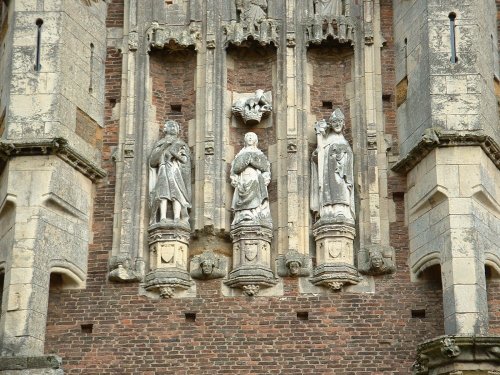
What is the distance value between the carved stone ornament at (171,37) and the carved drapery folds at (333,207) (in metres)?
2.55

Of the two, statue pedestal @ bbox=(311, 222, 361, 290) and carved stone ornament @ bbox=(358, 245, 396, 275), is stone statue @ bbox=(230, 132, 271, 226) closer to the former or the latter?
statue pedestal @ bbox=(311, 222, 361, 290)

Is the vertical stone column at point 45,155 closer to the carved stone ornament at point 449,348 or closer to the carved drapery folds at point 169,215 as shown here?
the carved drapery folds at point 169,215

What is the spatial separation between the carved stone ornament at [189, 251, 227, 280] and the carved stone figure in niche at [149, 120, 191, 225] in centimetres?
62

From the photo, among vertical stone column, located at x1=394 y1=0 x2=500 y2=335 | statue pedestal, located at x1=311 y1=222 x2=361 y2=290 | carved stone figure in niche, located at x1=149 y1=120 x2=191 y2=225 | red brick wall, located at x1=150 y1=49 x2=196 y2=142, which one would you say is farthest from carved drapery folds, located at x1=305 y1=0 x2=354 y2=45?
statue pedestal, located at x1=311 y1=222 x2=361 y2=290

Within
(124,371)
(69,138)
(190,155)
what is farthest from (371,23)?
(124,371)

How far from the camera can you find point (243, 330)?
1972cm

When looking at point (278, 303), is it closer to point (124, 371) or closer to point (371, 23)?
point (124, 371)

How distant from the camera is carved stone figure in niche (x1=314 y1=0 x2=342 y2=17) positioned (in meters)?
21.9

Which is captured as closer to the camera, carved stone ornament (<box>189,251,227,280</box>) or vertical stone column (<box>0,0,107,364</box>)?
vertical stone column (<box>0,0,107,364</box>)

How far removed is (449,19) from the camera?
20750 millimetres

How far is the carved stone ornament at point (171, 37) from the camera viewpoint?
70.6ft

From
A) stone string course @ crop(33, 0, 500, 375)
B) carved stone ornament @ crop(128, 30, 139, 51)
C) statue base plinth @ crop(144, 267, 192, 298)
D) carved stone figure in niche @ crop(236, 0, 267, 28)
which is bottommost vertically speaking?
stone string course @ crop(33, 0, 500, 375)

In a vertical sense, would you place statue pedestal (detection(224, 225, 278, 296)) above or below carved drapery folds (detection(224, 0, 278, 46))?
below

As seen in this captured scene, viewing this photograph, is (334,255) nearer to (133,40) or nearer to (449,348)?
(449,348)
